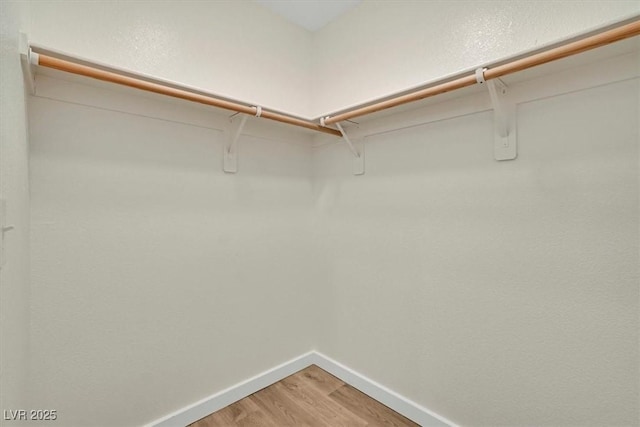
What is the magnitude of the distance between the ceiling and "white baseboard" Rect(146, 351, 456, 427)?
2284 mm

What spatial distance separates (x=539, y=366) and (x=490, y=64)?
1189mm

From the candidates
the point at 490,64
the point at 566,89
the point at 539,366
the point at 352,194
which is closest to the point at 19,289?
the point at 352,194

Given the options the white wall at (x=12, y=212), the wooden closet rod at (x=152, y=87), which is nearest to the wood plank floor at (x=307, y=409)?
the white wall at (x=12, y=212)

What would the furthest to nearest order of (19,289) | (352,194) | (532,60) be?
(352,194)
(532,60)
(19,289)

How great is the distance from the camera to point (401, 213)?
61.9 inches

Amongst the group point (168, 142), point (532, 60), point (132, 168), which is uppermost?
point (532, 60)

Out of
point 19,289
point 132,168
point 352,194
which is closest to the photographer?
point 19,289

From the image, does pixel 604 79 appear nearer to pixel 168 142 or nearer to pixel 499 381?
pixel 499 381

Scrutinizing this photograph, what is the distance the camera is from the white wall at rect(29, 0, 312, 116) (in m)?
1.19

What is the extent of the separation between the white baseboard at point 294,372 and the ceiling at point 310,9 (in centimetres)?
228

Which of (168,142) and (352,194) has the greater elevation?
(168,142)

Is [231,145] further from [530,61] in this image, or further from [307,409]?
[307,409]

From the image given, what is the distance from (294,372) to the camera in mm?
1922

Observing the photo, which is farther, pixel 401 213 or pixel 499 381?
pixel 401 213
